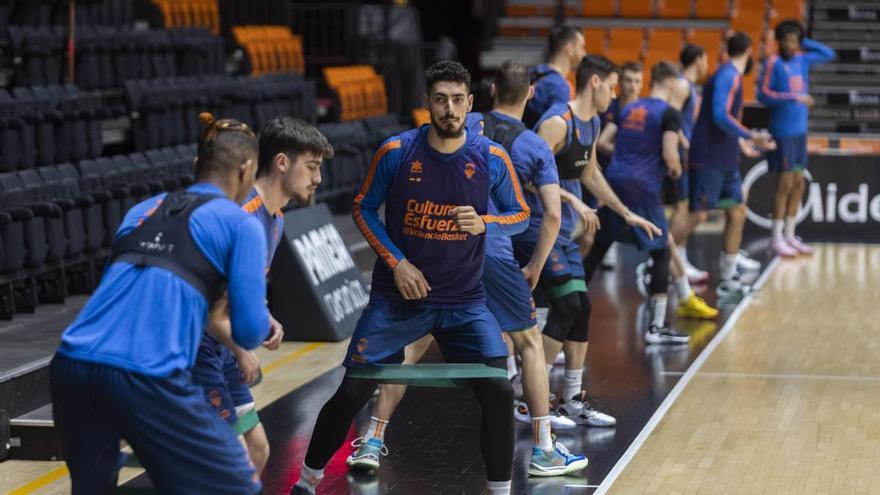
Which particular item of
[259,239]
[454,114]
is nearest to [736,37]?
[454,114]

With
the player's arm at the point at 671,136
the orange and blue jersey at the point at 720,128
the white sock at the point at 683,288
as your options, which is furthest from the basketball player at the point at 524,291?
the orange and blue jersey at the point at 720,128

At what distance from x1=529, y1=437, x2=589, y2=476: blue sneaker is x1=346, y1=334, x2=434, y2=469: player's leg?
0.69 m

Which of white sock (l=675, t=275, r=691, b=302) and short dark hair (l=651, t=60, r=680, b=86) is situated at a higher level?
short dark hair (l=651, t=60, r=680, b=86)

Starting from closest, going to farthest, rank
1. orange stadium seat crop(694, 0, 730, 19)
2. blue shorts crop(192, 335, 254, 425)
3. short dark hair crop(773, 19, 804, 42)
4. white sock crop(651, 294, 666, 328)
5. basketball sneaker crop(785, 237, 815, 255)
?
1. blue shorts crop(192, 335, 254, 425)
2. white sock crop(651, 294, 666, 328)
3. short dark hair crop(773, 19, 804, 42)
4. basketball sneaker crop(785, 237, 815, 255)
5. orange stadium seat crop(694, 0, 730, 19)

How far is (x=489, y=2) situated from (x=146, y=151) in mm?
11389

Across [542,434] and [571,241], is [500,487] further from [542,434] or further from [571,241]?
[571,241]

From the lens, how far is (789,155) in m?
13.7

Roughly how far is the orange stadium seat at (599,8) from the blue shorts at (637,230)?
12.5 meters

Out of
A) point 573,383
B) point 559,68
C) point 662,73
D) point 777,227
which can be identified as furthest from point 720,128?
point 573,383

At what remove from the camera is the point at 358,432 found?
748cm

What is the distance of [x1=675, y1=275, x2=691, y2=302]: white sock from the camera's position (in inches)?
423

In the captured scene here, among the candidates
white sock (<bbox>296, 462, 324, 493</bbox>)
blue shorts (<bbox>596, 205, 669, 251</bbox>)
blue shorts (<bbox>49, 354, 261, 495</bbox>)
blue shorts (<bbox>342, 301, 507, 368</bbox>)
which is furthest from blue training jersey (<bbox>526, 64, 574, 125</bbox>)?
blue shorts (<bbox>49, 354, 261, 495</bbox>)

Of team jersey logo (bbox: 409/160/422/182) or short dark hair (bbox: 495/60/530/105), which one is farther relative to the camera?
short dark hair (bbox: 495/60/530/105)

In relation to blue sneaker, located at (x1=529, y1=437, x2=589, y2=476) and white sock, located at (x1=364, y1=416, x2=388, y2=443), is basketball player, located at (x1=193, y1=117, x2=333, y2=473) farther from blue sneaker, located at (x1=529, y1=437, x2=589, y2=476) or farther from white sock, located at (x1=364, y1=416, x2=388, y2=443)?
blue sneaker, located at (x1=529, y1=437, x2=589, y2=476)
